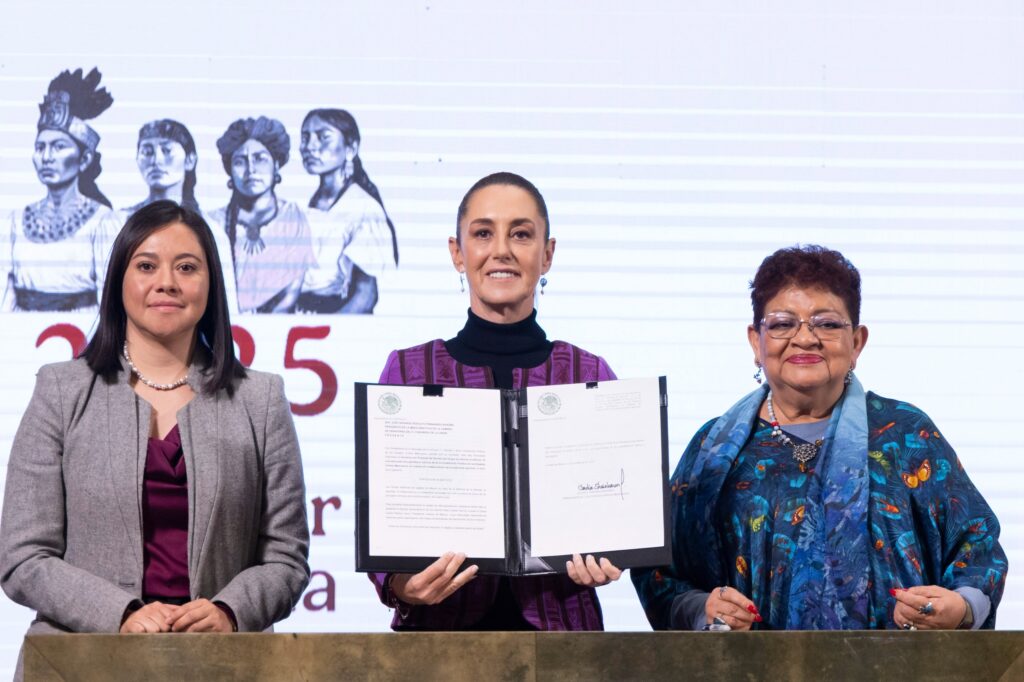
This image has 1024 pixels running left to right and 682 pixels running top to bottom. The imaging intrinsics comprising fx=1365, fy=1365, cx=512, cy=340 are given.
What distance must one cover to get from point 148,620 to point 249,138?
1.71 meters

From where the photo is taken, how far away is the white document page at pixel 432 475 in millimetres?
2158

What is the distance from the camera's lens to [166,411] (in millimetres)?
2273

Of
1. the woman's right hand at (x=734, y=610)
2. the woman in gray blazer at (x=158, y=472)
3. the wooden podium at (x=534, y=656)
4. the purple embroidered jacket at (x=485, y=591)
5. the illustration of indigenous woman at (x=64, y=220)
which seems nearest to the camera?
the wooden podium at (x=534, y=656)

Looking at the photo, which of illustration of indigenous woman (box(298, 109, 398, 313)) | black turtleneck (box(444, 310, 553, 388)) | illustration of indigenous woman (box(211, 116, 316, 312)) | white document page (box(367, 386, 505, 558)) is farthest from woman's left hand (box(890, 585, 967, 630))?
illustration of indigenous woman (box(211, 116, 316, 312))

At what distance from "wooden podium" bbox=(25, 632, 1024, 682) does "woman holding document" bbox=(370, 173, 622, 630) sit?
315 millimetres

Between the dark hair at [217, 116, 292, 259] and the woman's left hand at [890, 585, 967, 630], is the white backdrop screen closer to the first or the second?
the dark hair at [217, 116, 292, 259]

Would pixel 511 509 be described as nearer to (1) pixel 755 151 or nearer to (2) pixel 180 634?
(2) pixel 180 634

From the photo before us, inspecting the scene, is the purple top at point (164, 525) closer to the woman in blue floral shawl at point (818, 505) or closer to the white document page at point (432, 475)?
the white document page at point (432, 475)

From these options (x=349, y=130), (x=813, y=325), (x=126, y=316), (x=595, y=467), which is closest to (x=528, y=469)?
(x=595, y=467)

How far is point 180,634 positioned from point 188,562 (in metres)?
0.30

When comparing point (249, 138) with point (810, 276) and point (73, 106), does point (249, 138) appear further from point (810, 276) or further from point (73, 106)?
point (810, 276)

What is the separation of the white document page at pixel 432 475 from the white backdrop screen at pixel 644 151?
1236 millimetres

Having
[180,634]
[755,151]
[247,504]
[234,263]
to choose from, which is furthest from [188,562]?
[755,151]

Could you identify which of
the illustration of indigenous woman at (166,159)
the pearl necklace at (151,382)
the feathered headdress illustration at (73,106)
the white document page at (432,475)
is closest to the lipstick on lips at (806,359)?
the white document page at (432,475)
